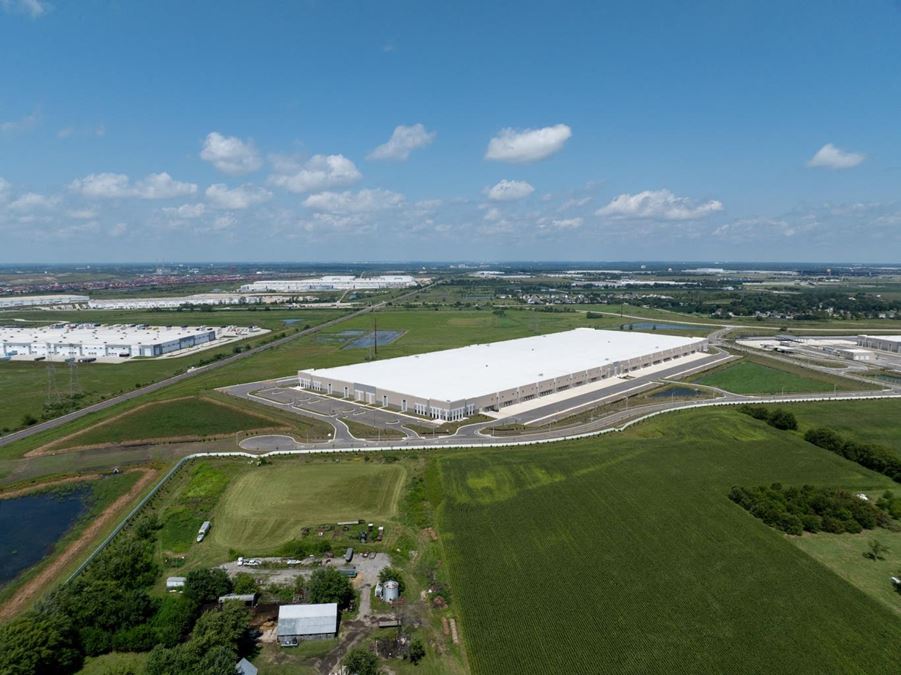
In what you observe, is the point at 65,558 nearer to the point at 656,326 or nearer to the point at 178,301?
the point at 656,326

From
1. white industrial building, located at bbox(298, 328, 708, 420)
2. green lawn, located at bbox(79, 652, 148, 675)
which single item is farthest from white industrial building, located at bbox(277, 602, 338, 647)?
white industrial building, located at bbox(298, 328, 708, 420)

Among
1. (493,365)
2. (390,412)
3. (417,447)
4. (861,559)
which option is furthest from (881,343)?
(417,447)

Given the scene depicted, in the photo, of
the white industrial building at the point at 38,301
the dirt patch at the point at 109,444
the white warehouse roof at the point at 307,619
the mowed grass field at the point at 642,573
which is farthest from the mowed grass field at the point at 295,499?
the white industrial building at the point at 38,301

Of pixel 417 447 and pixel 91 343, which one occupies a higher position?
pixel 91 343

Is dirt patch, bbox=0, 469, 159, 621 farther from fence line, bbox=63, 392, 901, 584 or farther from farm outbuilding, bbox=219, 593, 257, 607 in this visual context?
farm outbuilding, bbox=219, 593, 257, 607

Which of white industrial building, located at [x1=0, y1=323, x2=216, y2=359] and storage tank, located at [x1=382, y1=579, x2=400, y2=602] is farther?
white industrial building, located at [x1=0, y1=323, x2=216, y2=359]

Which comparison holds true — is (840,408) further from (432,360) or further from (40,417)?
(40,417)

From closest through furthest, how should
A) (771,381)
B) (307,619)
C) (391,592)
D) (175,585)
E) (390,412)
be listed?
(307,619), (391,592), (175,585), (390,412), (771,381)
